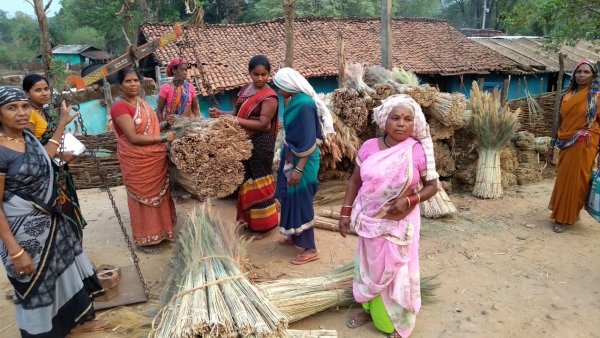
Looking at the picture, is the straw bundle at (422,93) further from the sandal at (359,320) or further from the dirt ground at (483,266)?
the sandal at (359,320)

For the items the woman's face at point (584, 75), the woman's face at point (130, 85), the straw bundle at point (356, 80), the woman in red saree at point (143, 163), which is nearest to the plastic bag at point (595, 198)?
the woman's face at point (584, 75)

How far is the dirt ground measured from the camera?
9.80 feet

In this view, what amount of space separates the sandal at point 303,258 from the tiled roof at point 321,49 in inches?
353

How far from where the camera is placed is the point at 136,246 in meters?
4.29

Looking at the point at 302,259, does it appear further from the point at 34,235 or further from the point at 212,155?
the point at 34,235

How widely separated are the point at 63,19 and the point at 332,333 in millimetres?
38682

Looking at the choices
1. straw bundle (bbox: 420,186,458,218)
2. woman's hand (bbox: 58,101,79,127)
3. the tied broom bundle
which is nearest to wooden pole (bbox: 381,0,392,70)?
the tied broom bundle

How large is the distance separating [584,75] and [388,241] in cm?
311

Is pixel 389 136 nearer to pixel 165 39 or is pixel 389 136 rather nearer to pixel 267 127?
pixel 267 127

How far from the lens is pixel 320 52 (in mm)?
14961

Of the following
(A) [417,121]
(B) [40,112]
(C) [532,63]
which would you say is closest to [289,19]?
(B) [40,112]

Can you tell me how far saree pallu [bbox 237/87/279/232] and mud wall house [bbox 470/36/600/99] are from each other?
12.6 metres

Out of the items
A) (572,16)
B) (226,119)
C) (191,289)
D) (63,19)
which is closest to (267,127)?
(226,119)

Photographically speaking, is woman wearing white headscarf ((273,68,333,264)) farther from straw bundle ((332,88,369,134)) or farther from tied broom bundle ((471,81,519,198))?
tied broom bundle ((471,81,519,198))
